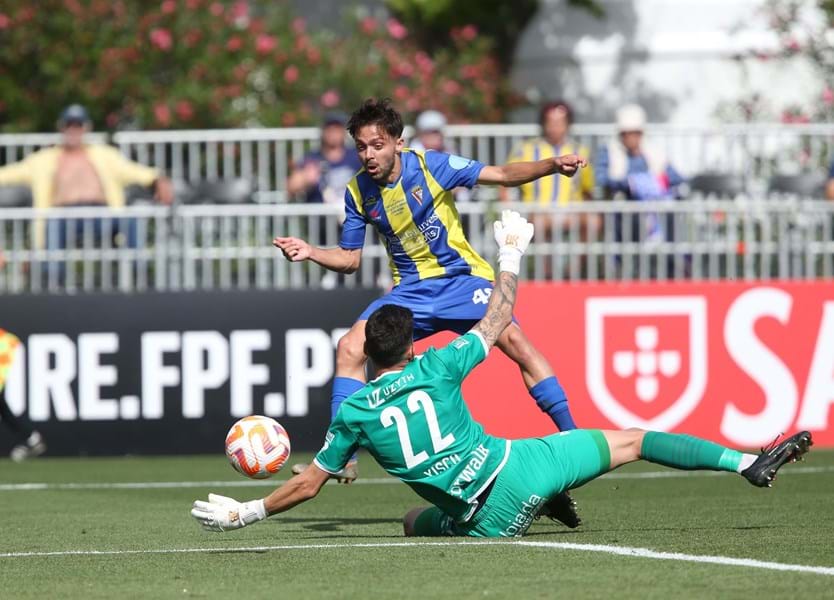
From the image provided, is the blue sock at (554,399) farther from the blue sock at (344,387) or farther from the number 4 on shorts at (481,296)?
the blue sock at (344,387)

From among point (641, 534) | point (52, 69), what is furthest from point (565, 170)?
point (52, 69)

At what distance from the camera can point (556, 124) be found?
15.9 m

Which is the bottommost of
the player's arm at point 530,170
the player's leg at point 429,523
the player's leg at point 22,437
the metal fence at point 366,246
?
the player's leg at point 22,437

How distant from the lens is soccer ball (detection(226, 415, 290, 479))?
9.41 meters

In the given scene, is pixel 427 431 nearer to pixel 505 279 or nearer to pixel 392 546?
pixel 392 546

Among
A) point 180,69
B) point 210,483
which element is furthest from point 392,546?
point 180,69

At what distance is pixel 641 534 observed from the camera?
868 cm

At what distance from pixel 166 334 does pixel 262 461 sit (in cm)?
611

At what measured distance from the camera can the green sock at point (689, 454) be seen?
8469 mm

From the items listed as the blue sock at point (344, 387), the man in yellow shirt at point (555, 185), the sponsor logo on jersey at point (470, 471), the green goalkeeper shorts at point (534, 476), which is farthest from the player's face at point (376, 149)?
the man in yellow shirt at point (555, 185)

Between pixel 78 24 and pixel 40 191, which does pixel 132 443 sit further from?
pixel 78 24

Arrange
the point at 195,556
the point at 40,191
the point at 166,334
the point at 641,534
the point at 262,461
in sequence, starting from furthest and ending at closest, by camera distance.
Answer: the point at 40,191 → the point at 166,334 → the point at 262,461 → the point at 641,534 → the point at 195,556

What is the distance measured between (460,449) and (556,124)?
26.7ft

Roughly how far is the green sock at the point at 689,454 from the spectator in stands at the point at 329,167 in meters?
8.00
